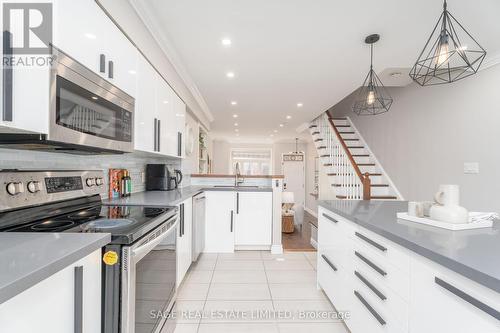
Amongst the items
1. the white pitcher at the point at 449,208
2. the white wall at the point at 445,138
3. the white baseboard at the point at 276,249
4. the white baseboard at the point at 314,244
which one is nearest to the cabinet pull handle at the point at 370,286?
the white pitcher at the point at 449,208

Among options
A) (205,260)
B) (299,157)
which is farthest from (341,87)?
(299,157)

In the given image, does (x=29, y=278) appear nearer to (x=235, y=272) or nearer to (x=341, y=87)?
(x=235, y=272)

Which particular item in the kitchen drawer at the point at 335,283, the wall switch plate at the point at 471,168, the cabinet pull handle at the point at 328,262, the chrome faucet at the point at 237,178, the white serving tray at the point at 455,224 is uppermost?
the wall switch plate at the point at 471,168

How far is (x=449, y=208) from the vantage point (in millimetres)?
1384

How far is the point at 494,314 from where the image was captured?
74cm

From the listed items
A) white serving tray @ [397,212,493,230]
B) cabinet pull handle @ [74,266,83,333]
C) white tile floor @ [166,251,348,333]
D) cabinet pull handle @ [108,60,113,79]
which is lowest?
white tile floor @ [166,251,348,333]

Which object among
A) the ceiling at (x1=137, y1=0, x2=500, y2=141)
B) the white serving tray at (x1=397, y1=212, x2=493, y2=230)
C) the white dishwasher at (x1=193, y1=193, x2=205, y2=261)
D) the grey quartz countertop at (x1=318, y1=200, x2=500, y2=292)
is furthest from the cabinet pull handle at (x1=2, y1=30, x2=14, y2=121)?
the white dishwasher at (x1=193, y1=193, x2=205, y2=261)

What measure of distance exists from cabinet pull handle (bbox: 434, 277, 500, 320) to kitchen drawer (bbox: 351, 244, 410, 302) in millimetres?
225

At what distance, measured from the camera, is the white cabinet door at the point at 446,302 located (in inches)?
30.5

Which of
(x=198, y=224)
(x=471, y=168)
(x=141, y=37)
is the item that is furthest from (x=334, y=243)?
(x=471, y=168)

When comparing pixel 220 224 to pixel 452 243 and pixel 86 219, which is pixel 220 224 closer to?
pixel 86 219

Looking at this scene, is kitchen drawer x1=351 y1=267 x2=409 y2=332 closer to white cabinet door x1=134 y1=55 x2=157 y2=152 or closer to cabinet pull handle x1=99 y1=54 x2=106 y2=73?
white cabinet door x1=134 y1=55 x2=157 y2=152

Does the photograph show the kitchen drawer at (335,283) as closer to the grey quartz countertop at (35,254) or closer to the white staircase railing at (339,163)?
the grey quartz countertop at (35,254)

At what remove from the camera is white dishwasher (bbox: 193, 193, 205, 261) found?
298 cm
